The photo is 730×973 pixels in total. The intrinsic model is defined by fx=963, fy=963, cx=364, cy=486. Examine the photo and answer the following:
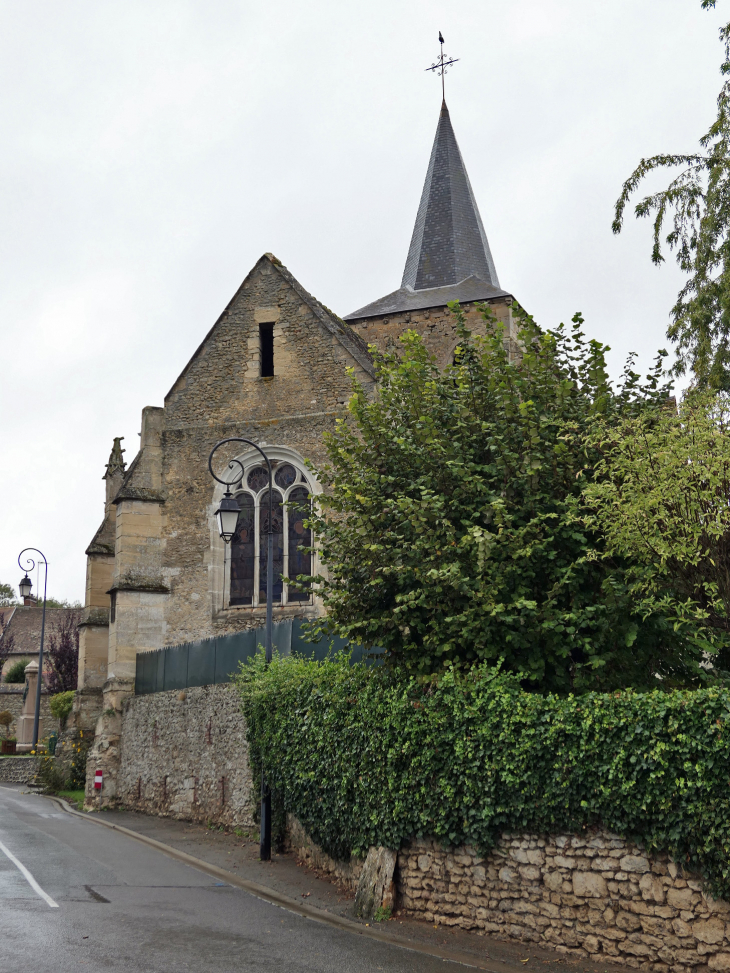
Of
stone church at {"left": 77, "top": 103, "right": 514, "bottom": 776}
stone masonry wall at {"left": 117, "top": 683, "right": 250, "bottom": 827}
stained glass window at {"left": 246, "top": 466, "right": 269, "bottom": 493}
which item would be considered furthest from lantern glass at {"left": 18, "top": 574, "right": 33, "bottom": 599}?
stained glass window at {"left": 246, "top": 466, "right": 269, "bottom": 493}

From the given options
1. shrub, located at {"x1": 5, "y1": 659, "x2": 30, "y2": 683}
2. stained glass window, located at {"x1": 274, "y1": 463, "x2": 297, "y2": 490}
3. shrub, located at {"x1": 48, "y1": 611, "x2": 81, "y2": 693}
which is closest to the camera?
stained glass window, located at {"x1": 274, "y1": 463, "x2": 297, "y2": 490}

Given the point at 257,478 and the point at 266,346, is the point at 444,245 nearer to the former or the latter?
the point at 266,346

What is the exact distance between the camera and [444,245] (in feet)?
98.6

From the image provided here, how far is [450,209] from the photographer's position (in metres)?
30.8

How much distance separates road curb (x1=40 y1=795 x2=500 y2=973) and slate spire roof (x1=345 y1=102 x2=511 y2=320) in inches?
670

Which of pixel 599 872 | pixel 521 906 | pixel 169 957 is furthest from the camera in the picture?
pixel 521 906

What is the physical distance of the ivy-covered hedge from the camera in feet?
26.6

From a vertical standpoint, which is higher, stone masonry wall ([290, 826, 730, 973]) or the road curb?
stone masonry wall ([290, 826, 730, 973])

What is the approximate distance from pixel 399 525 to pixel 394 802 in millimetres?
3159

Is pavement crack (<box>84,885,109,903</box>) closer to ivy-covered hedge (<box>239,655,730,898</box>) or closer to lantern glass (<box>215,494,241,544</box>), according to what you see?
ivy-covered hedge (<box>239,655,730,898</box>)

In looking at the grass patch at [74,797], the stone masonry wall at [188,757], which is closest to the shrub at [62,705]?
the grass patch at [74,797]

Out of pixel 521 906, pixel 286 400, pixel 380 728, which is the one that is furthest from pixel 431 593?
pixel 286 400

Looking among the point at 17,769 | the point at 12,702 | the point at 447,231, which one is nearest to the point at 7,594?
the point at 12,702

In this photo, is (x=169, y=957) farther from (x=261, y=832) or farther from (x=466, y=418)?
(x=466, y=418)
